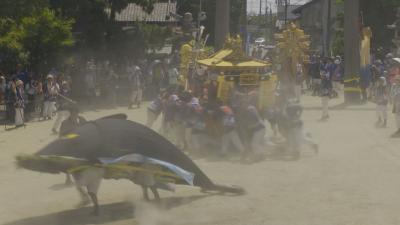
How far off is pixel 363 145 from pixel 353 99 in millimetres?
11065

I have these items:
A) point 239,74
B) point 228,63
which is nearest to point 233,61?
point 228,63

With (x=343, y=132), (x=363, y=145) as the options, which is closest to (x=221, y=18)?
(x=343, y=132)

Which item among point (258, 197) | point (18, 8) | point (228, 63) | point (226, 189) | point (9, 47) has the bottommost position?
point (258, 197)

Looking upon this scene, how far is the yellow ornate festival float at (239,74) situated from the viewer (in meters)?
17.2

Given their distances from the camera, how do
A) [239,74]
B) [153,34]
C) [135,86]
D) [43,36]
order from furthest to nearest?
[153,34]
[135,86]
[43,36]
[239,74]

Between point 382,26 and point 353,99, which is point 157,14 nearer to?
point 382,26

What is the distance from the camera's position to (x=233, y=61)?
1834cm

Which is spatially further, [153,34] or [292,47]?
[153,34]

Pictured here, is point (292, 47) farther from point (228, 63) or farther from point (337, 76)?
point (337, 76)

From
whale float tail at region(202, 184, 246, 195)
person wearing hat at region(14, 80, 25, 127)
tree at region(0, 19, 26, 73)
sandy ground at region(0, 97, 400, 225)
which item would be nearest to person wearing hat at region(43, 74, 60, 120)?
person wearing hat at region(14, 80, 25, 127)

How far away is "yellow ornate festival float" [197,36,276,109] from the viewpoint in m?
17.2

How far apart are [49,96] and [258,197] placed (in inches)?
527

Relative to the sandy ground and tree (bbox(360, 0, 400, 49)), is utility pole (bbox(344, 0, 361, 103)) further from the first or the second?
tree (bbox(360, 0, 400, 49))

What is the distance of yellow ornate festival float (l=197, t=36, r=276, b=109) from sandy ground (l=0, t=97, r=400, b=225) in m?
2.11
